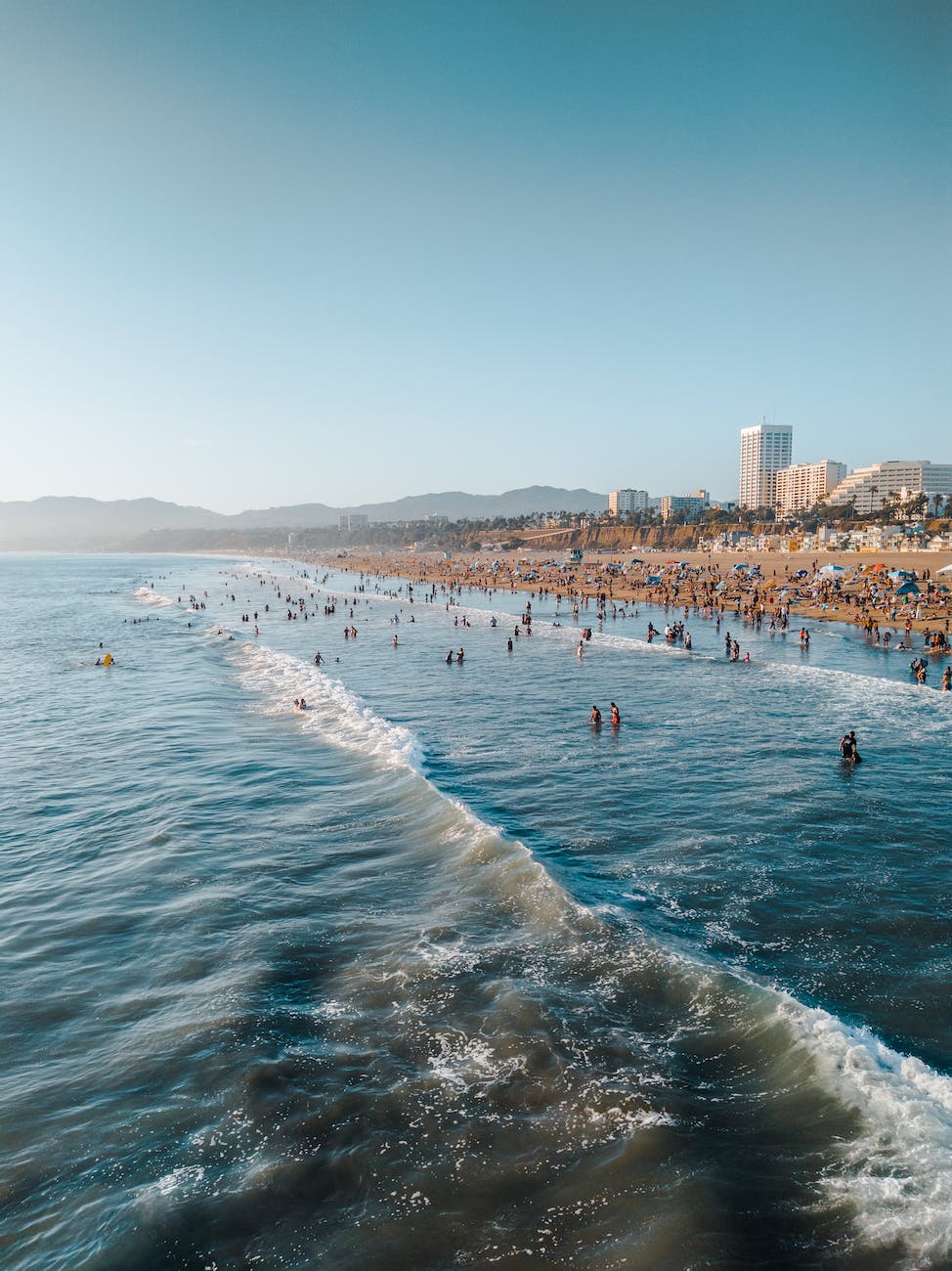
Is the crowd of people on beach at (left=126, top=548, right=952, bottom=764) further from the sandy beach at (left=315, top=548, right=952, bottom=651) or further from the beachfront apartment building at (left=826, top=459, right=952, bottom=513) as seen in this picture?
the beachfront apartment building at (left=826, top=459, right=952, bottom=513)

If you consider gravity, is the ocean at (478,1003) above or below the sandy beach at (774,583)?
below

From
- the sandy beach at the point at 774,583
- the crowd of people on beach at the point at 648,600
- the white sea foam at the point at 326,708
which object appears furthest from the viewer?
the sandy beach at the point at 774,583

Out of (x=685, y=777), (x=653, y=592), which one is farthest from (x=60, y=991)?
(x=653, y=592)

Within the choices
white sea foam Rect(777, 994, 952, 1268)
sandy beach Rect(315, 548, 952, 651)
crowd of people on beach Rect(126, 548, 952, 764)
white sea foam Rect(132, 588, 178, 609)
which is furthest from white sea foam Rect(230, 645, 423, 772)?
white sea foam Rect(132, 588, 178, 609)

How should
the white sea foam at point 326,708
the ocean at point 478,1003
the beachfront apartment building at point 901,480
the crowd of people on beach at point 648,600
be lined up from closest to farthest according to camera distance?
the ocean at point 478,1003, the white sea foam at point 326,708, the crowd of people on beach at point 648,600, the beachfront apartment building at point 901,480

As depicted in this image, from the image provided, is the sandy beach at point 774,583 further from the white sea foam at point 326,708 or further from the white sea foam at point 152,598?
the white sea foam at point 152,598

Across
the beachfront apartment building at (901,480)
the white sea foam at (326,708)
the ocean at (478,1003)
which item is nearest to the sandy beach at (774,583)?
the ocean at (478,1003)
